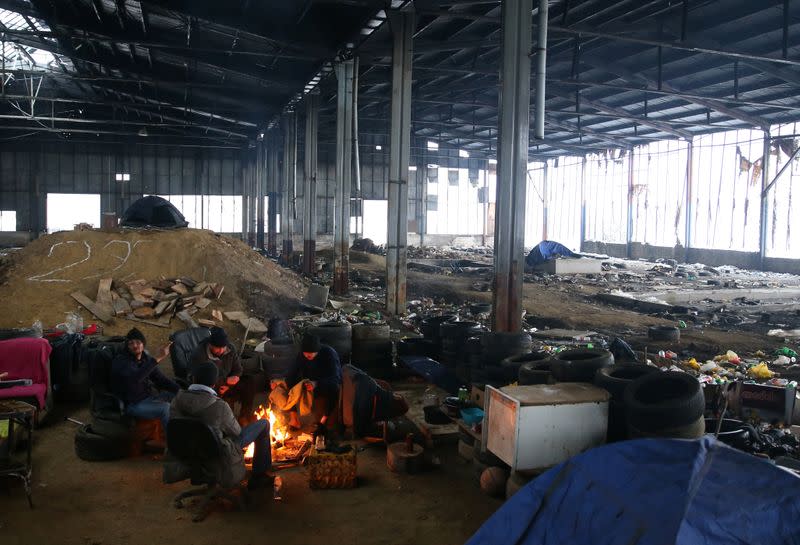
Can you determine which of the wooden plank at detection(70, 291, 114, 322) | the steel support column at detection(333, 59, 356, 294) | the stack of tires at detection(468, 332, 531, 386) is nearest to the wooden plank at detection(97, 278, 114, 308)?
the wooden plank at detection(70, 291, 114, 322)

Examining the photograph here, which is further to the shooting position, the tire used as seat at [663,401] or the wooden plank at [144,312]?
the wooden plank at [144,312]

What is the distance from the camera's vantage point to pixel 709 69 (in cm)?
1889

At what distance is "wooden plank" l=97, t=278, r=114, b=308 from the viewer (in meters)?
12.3

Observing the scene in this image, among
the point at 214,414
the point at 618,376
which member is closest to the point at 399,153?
the point at 618,376

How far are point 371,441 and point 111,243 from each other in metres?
9.94

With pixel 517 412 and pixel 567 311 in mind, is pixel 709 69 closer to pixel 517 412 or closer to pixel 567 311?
pixel 567 311

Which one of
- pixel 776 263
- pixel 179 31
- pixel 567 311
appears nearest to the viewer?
pixel 567 311

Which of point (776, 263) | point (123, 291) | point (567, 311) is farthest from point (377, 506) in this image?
point (776, 263)

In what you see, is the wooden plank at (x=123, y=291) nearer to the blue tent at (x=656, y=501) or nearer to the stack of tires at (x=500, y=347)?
the stack of tires at (x=500, y=347)

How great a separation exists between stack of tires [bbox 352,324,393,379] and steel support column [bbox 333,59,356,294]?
24.5 ft

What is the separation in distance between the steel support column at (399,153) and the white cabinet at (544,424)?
835cm

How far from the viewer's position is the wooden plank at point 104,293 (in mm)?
12305

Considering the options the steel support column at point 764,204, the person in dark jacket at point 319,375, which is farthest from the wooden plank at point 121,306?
the steel support column at point 764,204

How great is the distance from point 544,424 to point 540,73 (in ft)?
17.3
